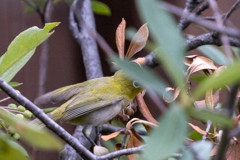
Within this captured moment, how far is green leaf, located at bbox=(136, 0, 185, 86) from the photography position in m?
0.18

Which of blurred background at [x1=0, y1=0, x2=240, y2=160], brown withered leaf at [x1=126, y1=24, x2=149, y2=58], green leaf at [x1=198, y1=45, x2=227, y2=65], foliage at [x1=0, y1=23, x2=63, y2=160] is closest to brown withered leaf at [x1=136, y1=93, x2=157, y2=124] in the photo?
brown withered leaf at [x1=126, y1=24, x2=149, y2=58]

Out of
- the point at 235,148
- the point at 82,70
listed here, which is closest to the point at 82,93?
the point at 235,148

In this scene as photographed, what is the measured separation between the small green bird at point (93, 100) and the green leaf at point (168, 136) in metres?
0.60

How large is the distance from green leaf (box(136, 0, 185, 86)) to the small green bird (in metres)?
0.61

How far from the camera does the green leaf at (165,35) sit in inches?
6.9

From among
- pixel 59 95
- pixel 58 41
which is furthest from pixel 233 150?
pixel 58 41

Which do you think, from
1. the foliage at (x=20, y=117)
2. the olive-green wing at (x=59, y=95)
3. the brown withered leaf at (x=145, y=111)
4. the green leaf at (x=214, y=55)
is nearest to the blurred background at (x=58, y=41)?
the green leaf at (x=214, y=55)

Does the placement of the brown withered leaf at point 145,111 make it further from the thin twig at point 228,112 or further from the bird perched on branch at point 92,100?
the thin twig at point 228,112

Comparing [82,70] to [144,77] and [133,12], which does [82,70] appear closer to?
[133,12]

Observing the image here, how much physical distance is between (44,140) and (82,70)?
158 cm

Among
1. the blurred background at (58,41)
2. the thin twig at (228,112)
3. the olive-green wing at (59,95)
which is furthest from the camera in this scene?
the blurred background at (58,41)

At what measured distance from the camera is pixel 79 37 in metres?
1.19

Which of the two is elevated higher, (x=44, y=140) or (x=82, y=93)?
(x=44, y=140)

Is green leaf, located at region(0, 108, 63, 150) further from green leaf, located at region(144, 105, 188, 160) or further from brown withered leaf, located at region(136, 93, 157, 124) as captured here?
brown withered leaf, located at region(136, 93, 157, 124)
